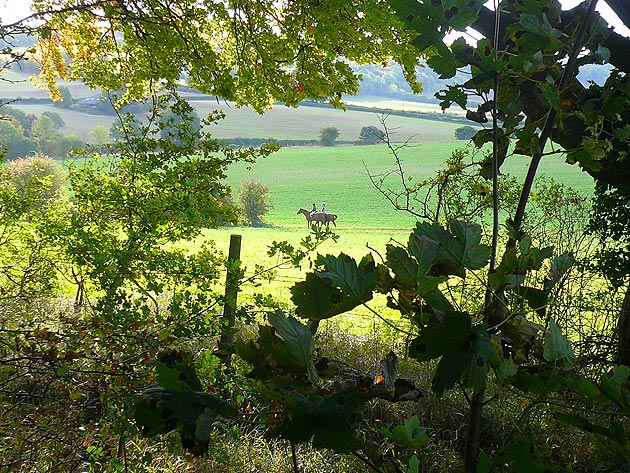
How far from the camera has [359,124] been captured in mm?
35844

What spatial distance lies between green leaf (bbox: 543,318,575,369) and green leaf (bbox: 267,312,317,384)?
0.73 feet

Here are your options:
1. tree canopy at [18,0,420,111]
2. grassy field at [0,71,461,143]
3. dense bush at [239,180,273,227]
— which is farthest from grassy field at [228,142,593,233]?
tree canopy at [18,0,420,111]

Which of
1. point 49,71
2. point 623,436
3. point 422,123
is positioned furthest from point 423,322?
point 422,123

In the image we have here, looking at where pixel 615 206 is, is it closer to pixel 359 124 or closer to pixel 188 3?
pixel 188 3

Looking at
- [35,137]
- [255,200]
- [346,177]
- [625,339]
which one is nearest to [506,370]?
[625,339]

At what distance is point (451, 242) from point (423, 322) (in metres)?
0.09

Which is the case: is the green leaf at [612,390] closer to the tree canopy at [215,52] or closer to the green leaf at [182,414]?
the green leaf at [182,414]

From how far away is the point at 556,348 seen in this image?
52cm

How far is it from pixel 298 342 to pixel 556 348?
25 centimetres

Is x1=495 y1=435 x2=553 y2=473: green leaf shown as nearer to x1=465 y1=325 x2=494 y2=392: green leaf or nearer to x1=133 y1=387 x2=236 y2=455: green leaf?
x1=465 y1=325 x2=494 y2=392: green leaf

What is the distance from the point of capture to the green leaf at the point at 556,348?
0.52 meters

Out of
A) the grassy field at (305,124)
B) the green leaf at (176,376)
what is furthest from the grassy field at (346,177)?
the green leaf at (176,376)

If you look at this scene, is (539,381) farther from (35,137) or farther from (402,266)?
(35,137)

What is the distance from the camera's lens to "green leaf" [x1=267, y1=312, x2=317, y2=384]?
1.51 feet
